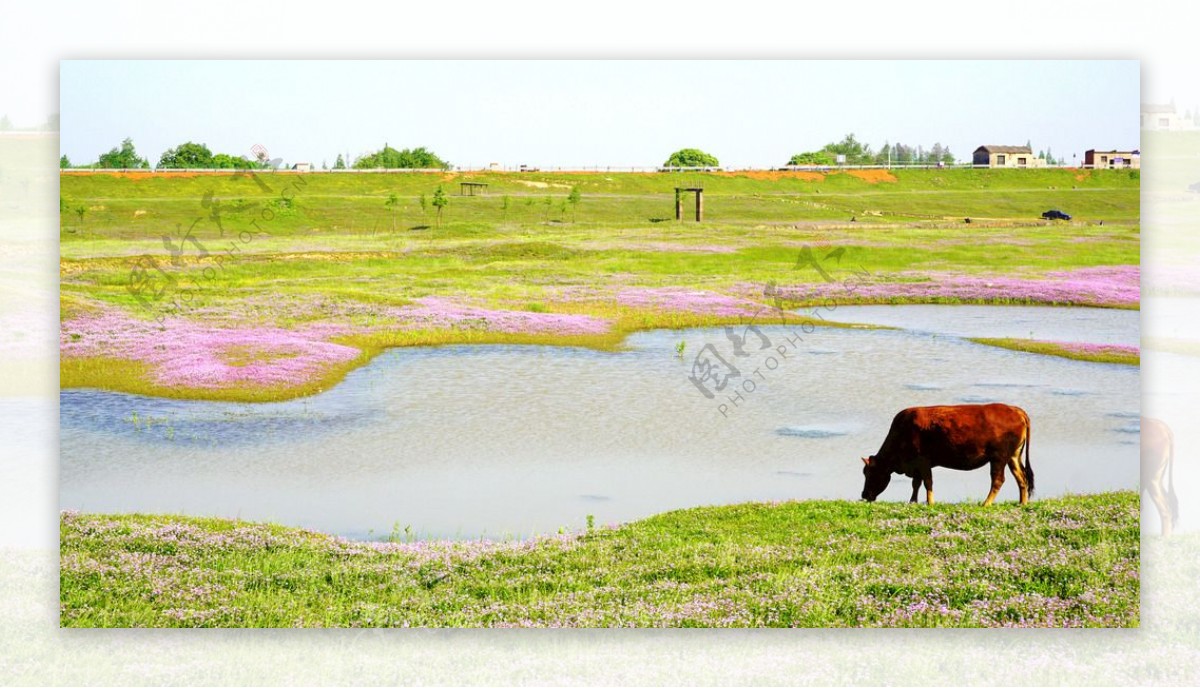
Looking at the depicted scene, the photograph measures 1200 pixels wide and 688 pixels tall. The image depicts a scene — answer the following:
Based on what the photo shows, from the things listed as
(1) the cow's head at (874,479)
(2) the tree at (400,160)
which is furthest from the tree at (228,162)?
Result: (1) the cow's head at (874,479)

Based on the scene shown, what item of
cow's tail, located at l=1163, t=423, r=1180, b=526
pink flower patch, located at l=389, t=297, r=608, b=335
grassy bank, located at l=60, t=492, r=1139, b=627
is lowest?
grassy bank, located at l=60, t=492, r=1139, b=627

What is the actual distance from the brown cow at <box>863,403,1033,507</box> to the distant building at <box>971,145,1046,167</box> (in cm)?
305

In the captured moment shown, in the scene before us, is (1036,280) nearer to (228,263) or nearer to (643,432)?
(643,432)

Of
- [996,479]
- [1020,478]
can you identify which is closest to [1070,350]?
[1020,478]

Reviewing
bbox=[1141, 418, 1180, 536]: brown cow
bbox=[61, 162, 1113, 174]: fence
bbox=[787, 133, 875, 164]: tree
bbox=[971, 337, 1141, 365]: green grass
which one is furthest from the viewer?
bbox=[971, 337, 1141, 365]: green grass

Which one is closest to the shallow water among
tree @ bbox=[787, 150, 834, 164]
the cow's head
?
the cow's head

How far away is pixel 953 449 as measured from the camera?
41.4 ft

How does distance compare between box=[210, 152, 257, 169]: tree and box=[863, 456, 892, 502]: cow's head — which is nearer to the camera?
box=[863, 456, 892, 502]: cow's head

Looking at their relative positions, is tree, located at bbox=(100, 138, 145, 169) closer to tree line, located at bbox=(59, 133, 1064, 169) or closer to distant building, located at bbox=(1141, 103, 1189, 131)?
tree line, located at bbox=(59, 133, 1064, 169)

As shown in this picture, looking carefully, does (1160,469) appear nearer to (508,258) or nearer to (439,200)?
(508,258)

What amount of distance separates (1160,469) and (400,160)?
9.01 m

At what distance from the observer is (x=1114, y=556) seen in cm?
1226

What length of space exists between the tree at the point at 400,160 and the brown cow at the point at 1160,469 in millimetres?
8366

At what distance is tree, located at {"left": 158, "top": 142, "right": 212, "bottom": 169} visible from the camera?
12.8 m
